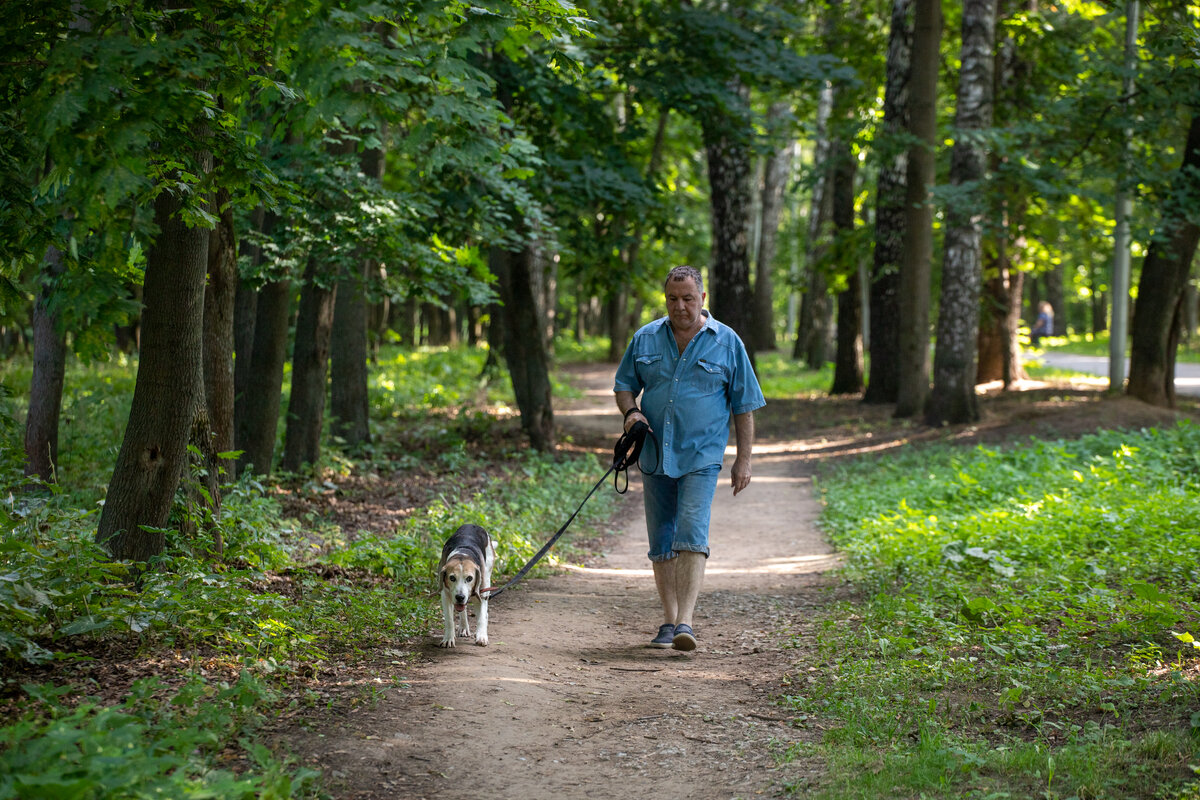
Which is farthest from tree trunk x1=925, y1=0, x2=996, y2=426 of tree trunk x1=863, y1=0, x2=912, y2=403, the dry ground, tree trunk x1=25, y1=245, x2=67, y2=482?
tree trunk x1=25, y1=245, x2=67, y2=482

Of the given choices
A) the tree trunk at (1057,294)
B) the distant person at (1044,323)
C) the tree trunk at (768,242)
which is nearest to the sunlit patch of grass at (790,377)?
the tree trunk at (768,242)

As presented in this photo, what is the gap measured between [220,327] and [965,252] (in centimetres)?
1207

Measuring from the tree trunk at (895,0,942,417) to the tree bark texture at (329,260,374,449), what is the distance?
9129 millimetres

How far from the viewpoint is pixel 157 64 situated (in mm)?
4008

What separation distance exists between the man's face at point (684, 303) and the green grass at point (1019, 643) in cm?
222

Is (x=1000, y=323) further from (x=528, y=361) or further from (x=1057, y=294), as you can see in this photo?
(x=1057, y=294)

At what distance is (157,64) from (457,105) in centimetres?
140

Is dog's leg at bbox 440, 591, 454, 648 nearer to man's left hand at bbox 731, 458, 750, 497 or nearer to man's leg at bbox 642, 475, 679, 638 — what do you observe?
man's leg at bbox 642, 475, 679, 638

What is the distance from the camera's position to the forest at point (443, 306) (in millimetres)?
3973

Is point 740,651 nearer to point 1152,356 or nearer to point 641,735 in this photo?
point 641,735

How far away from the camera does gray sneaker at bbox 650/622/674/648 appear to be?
6164mm

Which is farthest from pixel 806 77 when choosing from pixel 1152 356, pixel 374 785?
pixel 374 785

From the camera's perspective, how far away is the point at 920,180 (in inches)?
640

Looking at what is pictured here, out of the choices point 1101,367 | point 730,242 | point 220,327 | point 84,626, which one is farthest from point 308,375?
point 1101,367
